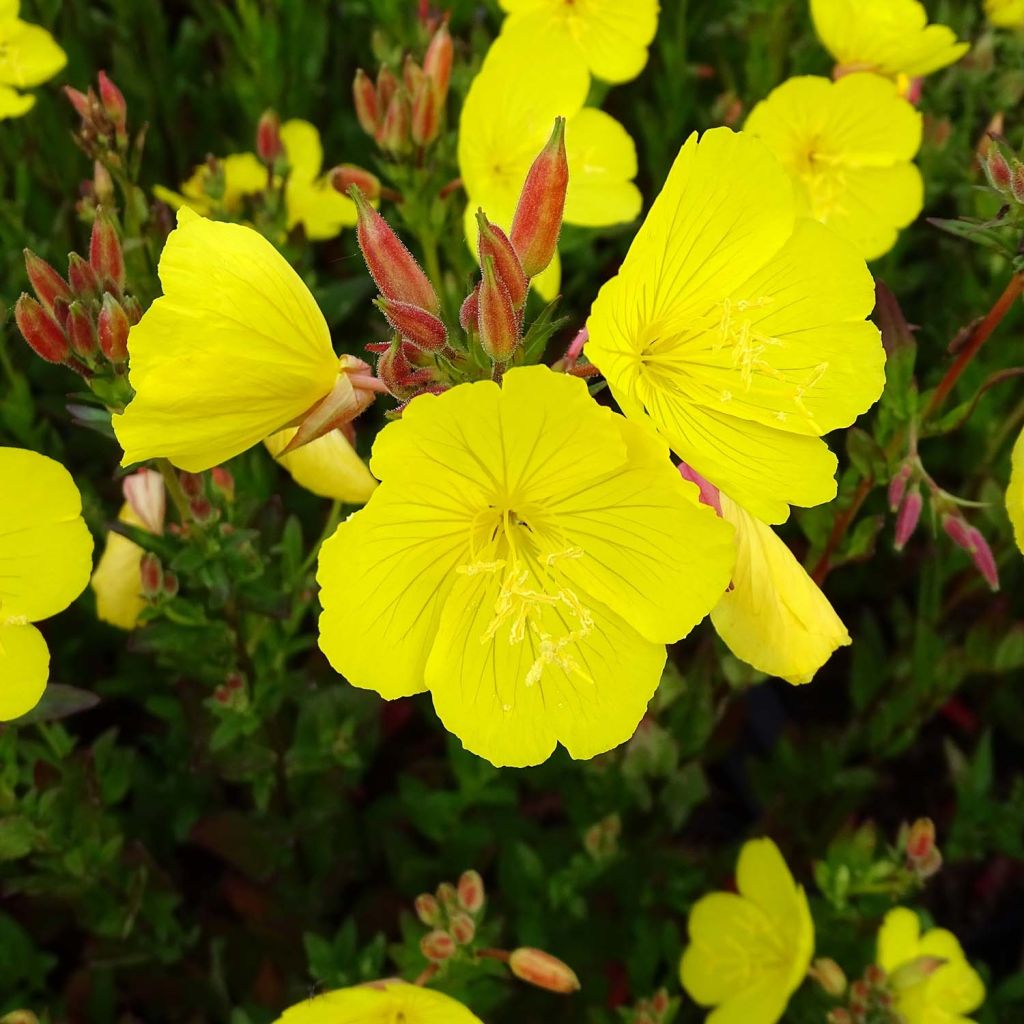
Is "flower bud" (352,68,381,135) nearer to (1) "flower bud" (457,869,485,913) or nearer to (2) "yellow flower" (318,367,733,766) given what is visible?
(2) "yellow flower" (318,367,733,766)

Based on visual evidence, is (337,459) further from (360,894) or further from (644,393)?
(360,894)

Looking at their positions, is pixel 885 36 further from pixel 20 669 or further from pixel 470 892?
pixel 20 669

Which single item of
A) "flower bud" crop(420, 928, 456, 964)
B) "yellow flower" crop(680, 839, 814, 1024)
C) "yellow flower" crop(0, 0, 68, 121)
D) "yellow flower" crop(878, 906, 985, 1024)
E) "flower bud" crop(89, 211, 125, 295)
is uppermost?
"flower bud" crop(89, 211, 125, 295)

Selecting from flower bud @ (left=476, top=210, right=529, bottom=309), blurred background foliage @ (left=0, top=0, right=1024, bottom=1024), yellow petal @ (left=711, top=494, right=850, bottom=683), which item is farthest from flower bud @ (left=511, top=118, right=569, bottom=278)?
blurred background foliage @ (left=0, top=0, right=1024, bottom=1024)

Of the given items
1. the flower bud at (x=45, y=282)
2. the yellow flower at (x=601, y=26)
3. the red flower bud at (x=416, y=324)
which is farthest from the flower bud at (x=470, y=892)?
the yellow flower at (x=601, y=26)

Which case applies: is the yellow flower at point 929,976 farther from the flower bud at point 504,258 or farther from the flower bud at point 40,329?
the flower bud at point 40,329

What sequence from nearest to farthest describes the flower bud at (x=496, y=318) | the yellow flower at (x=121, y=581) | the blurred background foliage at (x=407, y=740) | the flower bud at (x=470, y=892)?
1. the flower bud at (x=496, y=318)
2. the flower bud at (x=470, y=892)
3. the yellow flower at (x=121, y=581)
4. the blurred background foliage at (x=407, y=740)
